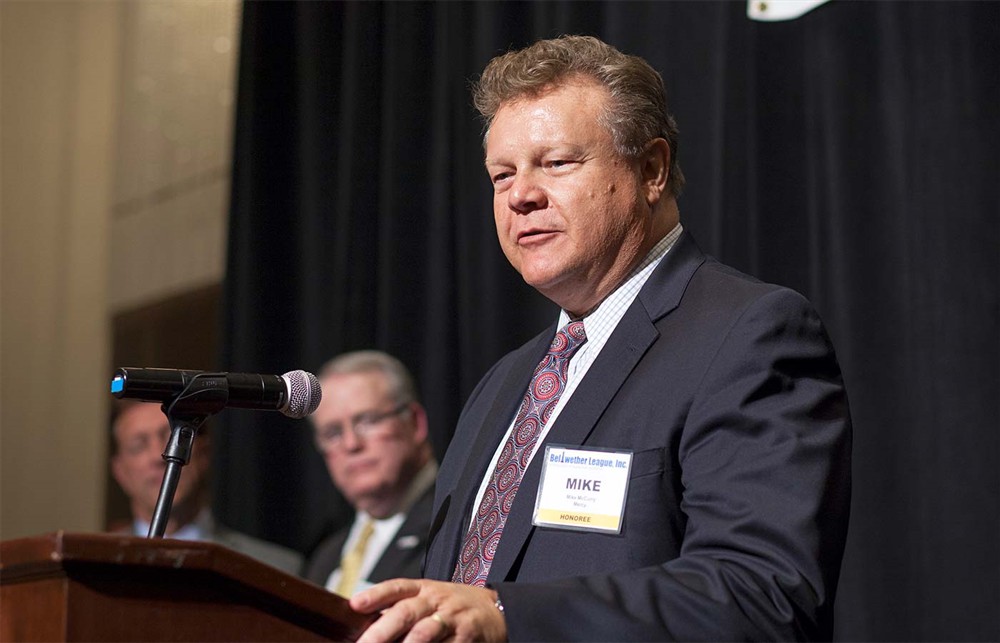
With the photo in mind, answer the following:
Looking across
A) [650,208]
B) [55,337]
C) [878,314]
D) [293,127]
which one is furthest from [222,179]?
[650,208]

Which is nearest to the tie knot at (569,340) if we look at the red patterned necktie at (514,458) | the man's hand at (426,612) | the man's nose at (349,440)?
the red patterned necktie at (514,458)

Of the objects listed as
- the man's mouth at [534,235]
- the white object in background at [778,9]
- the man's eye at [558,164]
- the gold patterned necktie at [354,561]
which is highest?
the white object in background at [778,9]

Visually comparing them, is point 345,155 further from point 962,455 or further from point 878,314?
A: point 962,455

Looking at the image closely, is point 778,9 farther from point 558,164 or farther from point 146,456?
point 146,456

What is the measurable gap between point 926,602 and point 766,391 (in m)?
1.44

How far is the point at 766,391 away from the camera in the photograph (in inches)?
66.1

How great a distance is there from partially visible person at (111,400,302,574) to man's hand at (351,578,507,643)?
129 inches

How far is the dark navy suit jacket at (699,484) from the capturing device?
58.4 inches

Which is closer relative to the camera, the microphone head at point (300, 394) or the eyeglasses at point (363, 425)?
the microphone head at point (300, 394)

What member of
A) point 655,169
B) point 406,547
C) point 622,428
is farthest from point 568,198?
point 406,547

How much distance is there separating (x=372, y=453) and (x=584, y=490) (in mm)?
2449

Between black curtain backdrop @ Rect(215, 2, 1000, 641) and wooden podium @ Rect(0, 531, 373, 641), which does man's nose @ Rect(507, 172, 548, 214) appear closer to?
wooden podium @ Rect(0, 531, 373, 641)

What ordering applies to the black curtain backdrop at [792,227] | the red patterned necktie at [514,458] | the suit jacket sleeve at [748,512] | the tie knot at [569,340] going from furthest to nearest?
the black curtain backdrop at [792,227] → the tie knot at [569,340] → the red patterned necktie at [514,458] → the suit jacket sleeve at [748,512]

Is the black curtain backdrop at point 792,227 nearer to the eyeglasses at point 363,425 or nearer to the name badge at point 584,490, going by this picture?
the eyeglasses at point 363,425
